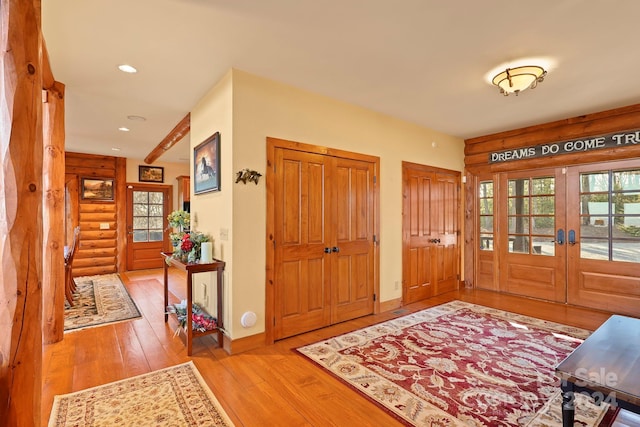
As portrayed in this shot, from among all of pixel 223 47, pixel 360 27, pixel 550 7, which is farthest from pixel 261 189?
pixel 550 7

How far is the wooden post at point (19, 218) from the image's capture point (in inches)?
54.3

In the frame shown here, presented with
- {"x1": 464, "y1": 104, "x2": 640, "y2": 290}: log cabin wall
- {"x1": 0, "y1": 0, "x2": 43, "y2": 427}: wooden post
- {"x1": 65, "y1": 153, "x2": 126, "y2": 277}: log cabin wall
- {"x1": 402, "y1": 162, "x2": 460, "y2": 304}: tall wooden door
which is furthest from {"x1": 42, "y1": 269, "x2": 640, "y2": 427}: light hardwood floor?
{"x1": 65, "y1": 153, "x2": 126, "y2": 277}: log cabin wall

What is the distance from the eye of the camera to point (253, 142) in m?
3.01

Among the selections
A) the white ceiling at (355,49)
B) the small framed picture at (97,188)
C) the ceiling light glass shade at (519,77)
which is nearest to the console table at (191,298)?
the white ceiling at (355,49)

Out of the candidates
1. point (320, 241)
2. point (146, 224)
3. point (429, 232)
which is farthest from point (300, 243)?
point (146, 224)

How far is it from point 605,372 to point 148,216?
27.8ft

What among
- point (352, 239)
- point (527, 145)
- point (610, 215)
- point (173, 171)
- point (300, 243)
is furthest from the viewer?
point (173, 171)

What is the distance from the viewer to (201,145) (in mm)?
3588

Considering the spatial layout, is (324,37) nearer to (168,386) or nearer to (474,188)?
(168,386)

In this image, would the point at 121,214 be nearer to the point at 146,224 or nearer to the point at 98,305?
the point at 146,224

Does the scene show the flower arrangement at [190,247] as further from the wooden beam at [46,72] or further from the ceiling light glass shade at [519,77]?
the ceiling light glass shade at [519,77]

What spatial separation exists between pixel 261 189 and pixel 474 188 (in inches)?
168

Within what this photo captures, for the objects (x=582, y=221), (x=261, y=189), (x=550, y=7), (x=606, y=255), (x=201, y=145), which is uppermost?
(x=550, y=7)

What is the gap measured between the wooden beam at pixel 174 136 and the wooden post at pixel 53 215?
1382 millimetres
